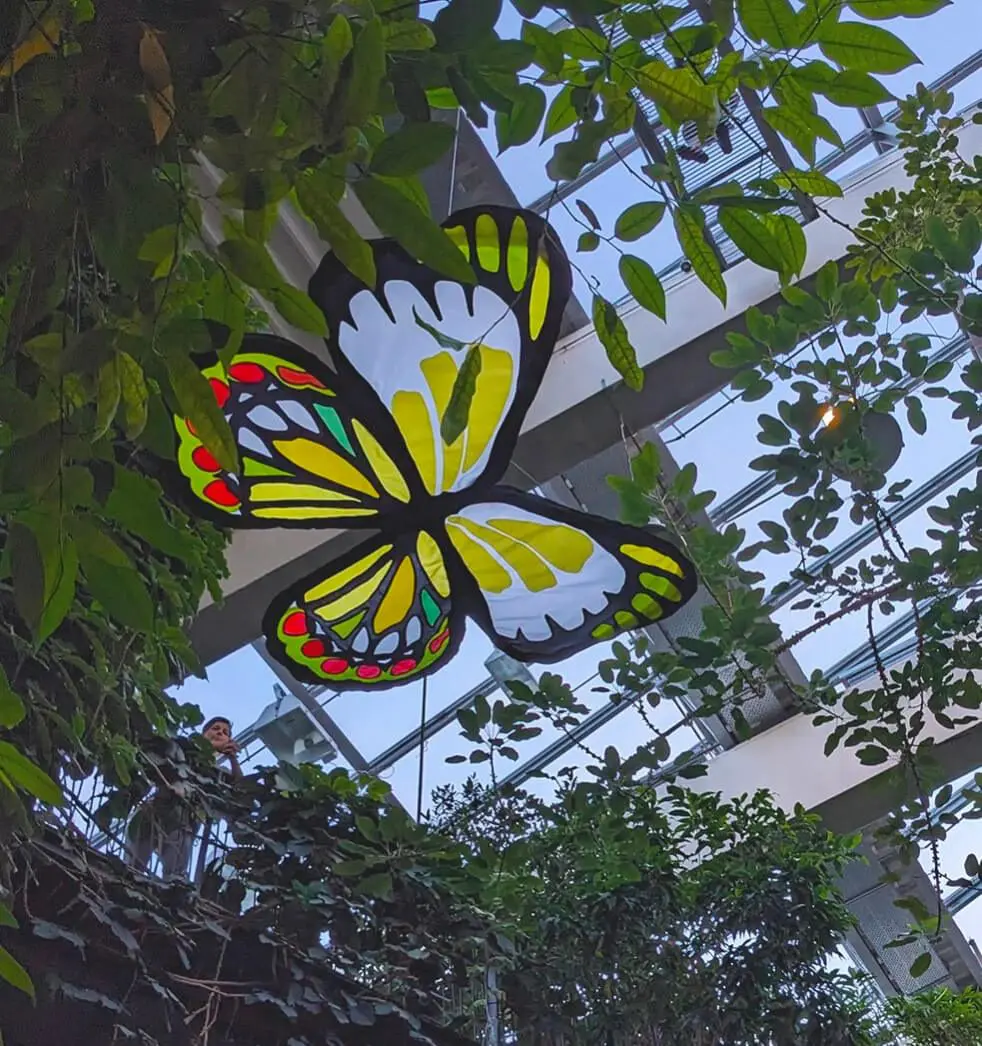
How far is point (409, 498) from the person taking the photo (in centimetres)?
240

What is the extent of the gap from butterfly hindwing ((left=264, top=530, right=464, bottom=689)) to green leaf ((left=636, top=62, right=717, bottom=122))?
168 centimetres

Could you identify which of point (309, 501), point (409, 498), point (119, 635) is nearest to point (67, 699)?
point (119, 635)

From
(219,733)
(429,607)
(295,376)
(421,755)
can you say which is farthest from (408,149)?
(219,733)

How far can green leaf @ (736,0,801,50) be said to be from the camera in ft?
2.97

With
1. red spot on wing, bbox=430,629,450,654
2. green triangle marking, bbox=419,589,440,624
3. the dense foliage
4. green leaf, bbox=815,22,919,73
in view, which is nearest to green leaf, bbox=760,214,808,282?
green leaf, bbox=815,22,919,73

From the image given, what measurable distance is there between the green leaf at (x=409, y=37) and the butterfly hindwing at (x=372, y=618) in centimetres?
173

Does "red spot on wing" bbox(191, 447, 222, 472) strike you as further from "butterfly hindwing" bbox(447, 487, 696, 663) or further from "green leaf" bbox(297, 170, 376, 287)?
"green leaf" bbox(297, 170, 376, 287)

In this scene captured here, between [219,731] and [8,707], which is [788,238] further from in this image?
[219,731]

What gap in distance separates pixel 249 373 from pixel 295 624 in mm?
781

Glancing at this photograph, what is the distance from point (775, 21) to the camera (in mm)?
907

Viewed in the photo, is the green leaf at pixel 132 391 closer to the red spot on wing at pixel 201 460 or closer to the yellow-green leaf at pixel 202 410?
the yellow-green leaf at pixel 202 410

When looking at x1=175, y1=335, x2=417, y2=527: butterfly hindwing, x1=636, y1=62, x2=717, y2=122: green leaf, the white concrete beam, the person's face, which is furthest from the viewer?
the white concrete beam

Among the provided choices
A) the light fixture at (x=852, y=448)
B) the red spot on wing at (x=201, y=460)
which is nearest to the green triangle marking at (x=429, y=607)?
the red spot on wing at (x=201, y=460)

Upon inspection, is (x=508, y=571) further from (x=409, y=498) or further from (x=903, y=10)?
(x=903, y=10)
